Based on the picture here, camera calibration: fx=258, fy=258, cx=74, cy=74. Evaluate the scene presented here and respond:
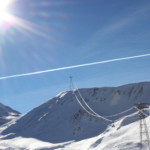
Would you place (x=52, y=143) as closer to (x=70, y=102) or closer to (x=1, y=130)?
(x=70, y=102)

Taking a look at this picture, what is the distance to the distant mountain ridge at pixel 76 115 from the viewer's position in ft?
399

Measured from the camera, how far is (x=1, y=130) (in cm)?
16288

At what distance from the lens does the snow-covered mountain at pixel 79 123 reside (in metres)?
97.1

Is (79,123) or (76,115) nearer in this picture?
(79,123)

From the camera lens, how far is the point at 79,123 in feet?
421

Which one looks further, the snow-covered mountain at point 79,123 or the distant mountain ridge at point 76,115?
the distant mountain ridge at point 76,115

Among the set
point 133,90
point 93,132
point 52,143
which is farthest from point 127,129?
point 133,90

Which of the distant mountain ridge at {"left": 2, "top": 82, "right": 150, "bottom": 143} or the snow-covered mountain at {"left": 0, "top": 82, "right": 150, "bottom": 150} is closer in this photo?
the snow-covered mountain at {"left": 0, "top": 82, "right": 150, "bottom": 150}

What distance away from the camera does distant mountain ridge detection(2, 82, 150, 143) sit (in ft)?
399

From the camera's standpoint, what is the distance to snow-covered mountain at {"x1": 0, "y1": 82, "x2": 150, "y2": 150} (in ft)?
318

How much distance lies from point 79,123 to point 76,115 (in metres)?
9.58

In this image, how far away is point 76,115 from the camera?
138 meters

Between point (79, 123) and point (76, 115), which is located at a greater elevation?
point (76, 115)

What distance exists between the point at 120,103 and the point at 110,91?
1377cm
